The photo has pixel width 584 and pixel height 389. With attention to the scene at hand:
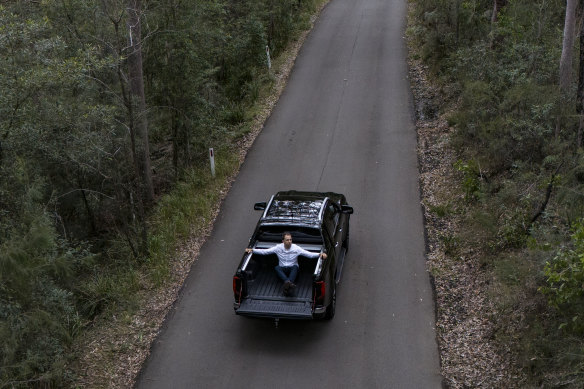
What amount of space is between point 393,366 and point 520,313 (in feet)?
7.80

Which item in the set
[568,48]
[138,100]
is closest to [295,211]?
[138,100]

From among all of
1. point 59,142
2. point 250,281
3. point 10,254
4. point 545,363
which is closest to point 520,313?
point 545,363

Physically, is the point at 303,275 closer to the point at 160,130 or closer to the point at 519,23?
the point at 160,130

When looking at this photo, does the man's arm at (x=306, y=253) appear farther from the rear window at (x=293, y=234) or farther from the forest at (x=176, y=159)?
the forest at (x=176, y=159)

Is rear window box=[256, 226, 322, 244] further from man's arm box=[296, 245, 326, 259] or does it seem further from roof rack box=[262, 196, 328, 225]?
man's arm box=[296, 245, 326, 259]

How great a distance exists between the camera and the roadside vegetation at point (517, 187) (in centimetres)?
820

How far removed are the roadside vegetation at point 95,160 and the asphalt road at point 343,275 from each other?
110 centimetres

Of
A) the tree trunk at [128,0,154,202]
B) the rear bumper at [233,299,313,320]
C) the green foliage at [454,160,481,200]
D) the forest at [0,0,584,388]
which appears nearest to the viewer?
the forest at [0,0,584,388]

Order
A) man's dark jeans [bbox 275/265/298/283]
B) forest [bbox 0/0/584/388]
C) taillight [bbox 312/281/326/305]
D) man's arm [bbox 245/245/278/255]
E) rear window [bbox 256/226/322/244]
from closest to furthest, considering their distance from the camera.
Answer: forest [bbox 0/0/584/388] < taillight [bbox 312/281/326/305] < man's dark jeans [bbox 275/265/298/283] < man's arm [bbox 245/245/278/255] < rear window [bbox 256/226/322/244]

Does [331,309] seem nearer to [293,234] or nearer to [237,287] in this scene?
[293,234]

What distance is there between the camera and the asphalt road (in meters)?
9.10

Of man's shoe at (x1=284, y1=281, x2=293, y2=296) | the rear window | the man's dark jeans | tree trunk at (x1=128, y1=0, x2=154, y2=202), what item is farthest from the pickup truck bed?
tree trunk at (x1=128, y1=0, x2=154, y2=202)

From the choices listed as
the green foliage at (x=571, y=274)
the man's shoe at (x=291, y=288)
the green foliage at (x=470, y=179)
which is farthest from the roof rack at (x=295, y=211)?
the green foliage at (x=571, y=274)

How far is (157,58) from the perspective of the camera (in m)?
16.6
